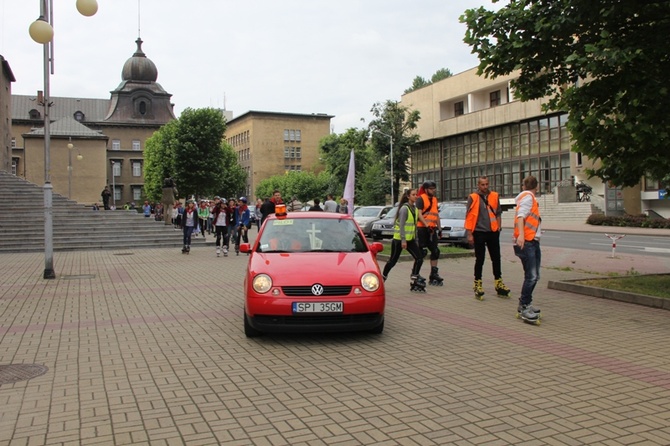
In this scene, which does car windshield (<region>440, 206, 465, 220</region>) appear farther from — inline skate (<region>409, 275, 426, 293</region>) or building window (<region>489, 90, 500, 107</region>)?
building window (<region>489, 90, 500, 107</region>)

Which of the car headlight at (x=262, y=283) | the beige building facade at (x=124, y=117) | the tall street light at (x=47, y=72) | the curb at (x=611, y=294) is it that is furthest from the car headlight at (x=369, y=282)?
the beige building facade at (x=124, y=117)

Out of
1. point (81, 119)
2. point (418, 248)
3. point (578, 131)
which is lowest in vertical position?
point (418, 248)

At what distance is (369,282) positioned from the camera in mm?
7102

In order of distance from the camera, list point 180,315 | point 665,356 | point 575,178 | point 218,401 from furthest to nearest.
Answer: point 575,178 → point 180,315 → point 665,356 → point 218,401

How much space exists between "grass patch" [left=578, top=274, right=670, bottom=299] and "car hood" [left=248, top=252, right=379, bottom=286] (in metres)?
5.17

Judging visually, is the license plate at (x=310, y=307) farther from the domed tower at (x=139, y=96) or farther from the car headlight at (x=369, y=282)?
the domed tower at (x=139, y=96)

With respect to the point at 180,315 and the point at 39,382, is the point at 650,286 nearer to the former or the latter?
the point at 180,315

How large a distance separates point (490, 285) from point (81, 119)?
106360 mm

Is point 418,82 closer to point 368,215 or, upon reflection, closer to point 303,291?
point 368,215

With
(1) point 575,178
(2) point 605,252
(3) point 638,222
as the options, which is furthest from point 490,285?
(1) point 575,178

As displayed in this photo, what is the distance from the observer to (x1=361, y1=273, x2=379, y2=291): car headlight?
23.1 feet

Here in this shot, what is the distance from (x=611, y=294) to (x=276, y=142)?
110m

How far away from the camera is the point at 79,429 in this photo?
14.3ft

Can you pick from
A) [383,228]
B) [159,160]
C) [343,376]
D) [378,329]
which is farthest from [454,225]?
[159,160]
